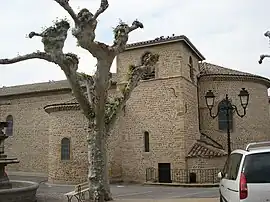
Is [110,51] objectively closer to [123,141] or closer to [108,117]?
[108,117]

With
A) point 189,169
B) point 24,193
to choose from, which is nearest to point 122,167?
point 189,169

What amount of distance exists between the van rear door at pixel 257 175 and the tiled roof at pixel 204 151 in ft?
53.2

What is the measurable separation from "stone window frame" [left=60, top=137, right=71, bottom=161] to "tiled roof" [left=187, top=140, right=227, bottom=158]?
8.28 metres

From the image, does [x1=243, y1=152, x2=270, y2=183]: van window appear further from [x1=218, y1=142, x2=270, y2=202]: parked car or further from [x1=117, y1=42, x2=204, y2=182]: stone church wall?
[x1=117, y1=42, x2=204, y2=182]: stone church wall

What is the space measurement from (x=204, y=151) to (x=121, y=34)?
40.5 ft

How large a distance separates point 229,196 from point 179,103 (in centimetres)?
1673

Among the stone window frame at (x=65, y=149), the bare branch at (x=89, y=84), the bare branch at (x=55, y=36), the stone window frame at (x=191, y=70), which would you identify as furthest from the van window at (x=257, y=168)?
the stone window frame at (x=65, y=149)

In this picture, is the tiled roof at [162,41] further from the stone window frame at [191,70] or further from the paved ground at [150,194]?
the paved ground at [150,194]

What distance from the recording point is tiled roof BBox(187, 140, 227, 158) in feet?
76.0

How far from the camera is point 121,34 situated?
14109 mm

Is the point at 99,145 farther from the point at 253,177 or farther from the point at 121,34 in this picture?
the point at 253,177

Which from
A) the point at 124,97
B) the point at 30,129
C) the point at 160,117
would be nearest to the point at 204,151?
the point at 160,117

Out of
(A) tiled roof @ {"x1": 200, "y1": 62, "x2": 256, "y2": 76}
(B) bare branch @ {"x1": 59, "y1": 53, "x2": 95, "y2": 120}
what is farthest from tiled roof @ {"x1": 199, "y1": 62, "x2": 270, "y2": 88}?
(B) bare branch @ {"x1": 59, "y1": 53, "x2": 95, "y2": 120}

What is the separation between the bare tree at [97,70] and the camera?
1273 cm
